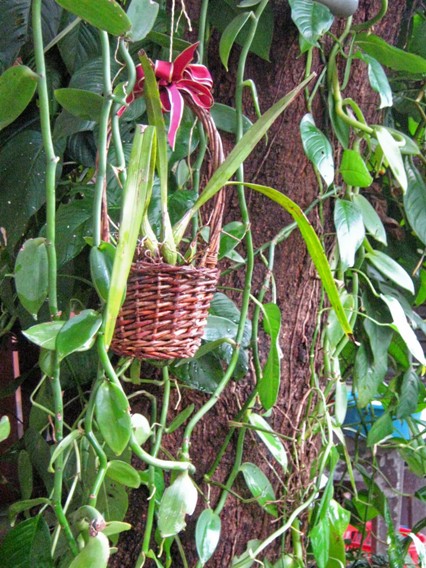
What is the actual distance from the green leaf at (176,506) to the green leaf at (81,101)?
379 millimetres

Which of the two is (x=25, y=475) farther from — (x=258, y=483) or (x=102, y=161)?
(x=102, y=161)

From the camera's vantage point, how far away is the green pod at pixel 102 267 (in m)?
0.55

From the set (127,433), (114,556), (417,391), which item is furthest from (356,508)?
(127,433)

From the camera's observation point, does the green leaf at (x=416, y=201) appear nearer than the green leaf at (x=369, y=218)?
No

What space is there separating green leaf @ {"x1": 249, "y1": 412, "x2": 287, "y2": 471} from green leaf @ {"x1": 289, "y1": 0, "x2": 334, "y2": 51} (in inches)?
19.0

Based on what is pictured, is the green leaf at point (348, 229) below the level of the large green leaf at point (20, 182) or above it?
below

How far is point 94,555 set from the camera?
0.52 m

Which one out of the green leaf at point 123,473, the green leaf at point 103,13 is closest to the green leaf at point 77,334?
the green leaf at point 123,473

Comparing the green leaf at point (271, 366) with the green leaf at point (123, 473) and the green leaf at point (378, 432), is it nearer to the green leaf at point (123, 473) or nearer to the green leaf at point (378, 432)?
the green leaf at point (123, 473)

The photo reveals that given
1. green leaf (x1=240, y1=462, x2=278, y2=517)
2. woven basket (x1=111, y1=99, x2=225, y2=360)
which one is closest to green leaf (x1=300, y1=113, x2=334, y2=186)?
woven basket (x1=111, y1=99, x2=225, y2=360)

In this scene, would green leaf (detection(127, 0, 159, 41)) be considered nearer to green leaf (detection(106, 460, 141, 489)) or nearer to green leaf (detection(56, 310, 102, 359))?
green leaf (detection(56, 310, 102, 359))

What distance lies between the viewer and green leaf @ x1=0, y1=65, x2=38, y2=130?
0.57m

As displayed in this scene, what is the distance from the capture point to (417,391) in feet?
3.62

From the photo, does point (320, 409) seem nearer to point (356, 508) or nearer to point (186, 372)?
point (186, 372)
